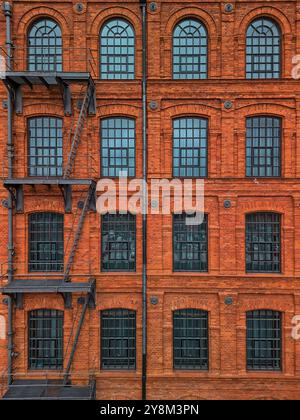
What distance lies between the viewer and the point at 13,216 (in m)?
10.9

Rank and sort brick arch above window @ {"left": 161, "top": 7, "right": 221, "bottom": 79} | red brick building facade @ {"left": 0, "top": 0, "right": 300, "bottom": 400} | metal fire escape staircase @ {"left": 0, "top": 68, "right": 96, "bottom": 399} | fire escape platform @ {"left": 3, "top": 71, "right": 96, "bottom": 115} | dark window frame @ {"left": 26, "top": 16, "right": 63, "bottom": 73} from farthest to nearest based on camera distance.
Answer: dark window frame @ {"left": 26, "top": 16, "right": 63, "bottom": 73} < brick arch above window @ {"left": 161, "top": 7, "right": 221, "bottom": 79} < red brick building facade @ {"left": 0, "top": 0, "right": 300, "bottom": 400} < metal fire escape staircase @ {"left": 0, "top": 68, "right": 96, "bottom": 399} < fire escape platform @ {"left": 3, "top": 71, "right": 96, "bottom": 115}

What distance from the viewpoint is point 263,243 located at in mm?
11039

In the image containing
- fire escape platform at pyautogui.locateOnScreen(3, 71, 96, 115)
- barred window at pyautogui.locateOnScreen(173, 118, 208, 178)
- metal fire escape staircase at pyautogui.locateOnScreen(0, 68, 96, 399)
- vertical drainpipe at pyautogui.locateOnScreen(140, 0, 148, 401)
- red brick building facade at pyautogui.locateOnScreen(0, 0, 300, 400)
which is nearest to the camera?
fire escape platform at pyautogui.locateOnScreen(3, 71, 96, 115)

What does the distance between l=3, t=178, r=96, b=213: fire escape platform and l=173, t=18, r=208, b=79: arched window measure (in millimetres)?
5467

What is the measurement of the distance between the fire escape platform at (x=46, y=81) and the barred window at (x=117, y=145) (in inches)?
34.8

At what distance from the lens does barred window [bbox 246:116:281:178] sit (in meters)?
11.1

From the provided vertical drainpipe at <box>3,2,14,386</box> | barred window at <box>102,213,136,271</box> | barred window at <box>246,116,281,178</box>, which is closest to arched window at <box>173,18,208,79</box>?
barred window at <box>246,116,281,178</box>

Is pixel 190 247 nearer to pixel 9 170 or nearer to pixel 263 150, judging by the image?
pixel 263 150

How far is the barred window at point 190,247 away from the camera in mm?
11078

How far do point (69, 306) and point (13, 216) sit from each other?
3.93 metres

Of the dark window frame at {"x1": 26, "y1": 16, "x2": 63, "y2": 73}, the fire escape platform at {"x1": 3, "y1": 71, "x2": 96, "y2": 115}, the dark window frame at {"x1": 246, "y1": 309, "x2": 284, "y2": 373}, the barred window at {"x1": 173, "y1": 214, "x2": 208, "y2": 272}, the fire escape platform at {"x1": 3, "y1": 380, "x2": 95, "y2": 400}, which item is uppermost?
the dark window frame at {"x1": 26, "y1": 16, "x2": 63, "y2": 73}

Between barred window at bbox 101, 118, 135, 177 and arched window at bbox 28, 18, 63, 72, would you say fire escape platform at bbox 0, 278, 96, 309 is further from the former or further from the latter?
arched window at bbox 28, 18, 63, 72

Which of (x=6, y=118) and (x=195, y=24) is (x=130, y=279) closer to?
(x=6, y=118)

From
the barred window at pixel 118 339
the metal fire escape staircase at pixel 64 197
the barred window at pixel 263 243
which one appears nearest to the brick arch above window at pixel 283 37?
the barred window at pixel 263 243
